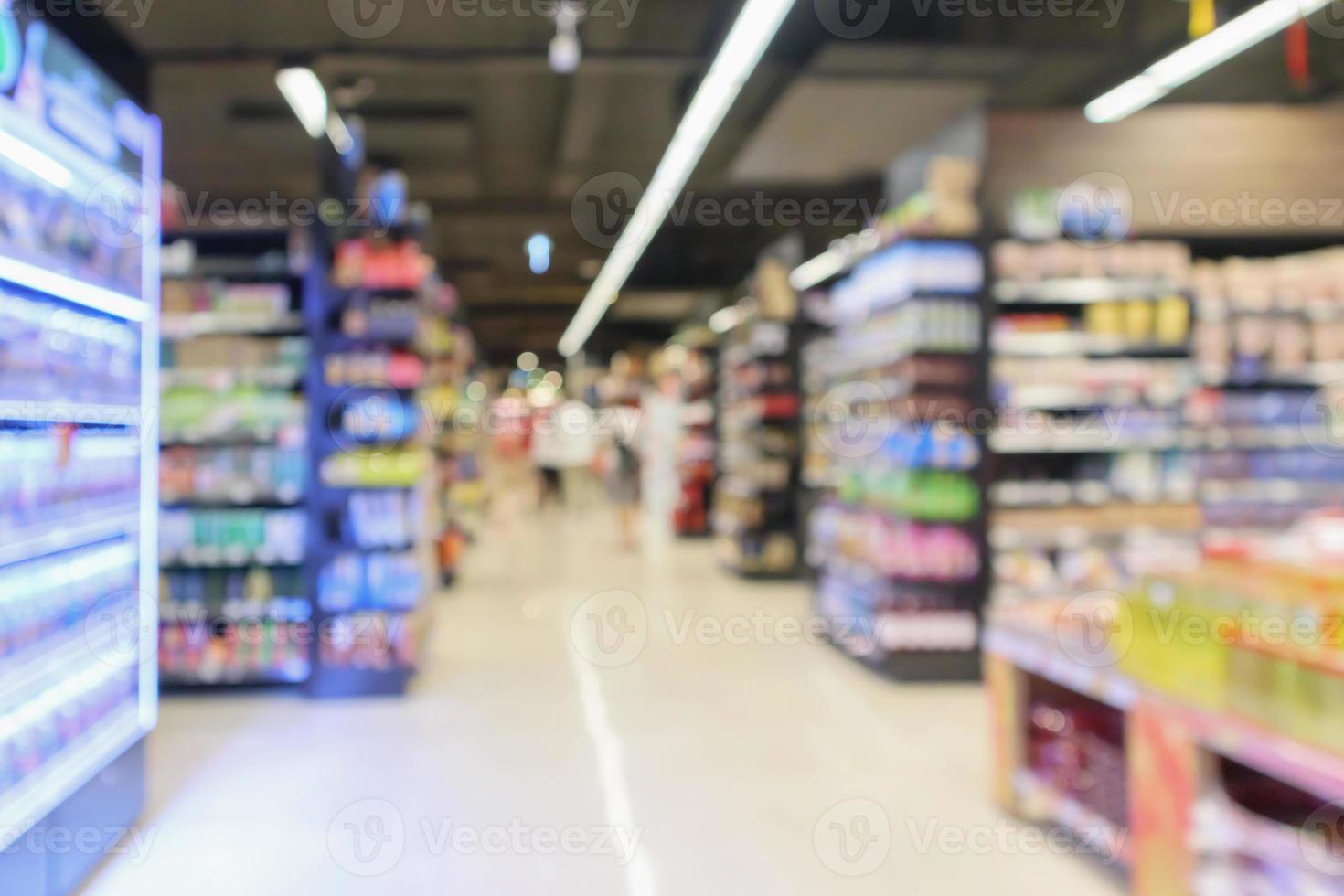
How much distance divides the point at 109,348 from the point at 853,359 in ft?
14.6

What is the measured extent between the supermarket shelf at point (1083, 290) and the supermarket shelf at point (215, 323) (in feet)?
13.5

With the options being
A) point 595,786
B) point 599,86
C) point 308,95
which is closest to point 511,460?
point 599,86

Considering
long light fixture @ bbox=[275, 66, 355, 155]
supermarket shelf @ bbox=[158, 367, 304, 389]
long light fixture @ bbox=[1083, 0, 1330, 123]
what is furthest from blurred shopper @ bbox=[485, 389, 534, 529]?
long light fixture @ bbox=[1083, 0, 1330, 123]

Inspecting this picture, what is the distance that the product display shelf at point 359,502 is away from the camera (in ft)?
18.3

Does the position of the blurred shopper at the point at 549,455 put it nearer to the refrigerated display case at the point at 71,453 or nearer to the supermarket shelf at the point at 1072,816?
the refrigerated display case at the point at 71,453

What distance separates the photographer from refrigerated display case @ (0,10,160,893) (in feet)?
8.95

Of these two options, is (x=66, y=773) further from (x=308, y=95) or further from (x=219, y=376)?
(x=308, y=95)

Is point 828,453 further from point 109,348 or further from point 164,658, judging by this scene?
point 109,348

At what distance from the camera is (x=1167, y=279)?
239 inches

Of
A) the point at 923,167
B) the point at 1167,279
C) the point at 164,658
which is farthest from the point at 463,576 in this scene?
the point at 1167,279

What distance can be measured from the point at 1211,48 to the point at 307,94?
5.02m

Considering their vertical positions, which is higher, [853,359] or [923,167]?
[923,167]

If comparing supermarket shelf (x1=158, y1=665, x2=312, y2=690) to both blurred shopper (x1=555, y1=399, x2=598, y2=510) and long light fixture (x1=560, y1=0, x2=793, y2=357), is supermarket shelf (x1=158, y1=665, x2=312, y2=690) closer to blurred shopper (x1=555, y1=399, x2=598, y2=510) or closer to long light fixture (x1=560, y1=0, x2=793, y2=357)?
long light fixture (x1=560, y1=0, x2=793, y2=357)

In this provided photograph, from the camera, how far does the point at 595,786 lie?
409 centimetres
